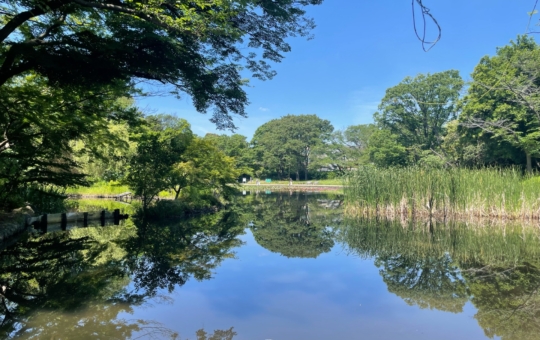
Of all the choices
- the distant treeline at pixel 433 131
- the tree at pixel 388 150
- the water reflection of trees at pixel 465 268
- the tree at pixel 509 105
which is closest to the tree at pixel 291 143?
the distant treeline at pixel 433 131

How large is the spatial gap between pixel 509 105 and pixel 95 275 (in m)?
19.5

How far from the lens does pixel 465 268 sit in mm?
6266

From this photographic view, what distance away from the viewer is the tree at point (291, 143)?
157 feet

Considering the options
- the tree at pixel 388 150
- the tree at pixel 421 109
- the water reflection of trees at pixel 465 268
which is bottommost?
the water reflection of trees at pixel 465 268

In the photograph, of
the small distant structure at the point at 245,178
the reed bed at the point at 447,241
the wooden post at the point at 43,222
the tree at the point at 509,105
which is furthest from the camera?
the small distant structure at the point at 245,178

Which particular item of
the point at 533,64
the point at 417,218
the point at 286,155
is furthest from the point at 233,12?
the point at 286,155

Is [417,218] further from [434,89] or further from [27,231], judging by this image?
[434,89]

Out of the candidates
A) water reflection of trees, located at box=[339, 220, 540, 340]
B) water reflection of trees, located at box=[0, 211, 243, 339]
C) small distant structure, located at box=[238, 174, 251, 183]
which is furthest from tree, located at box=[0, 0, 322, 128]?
small distant structure, located at box=[238, 174, 251, 183]

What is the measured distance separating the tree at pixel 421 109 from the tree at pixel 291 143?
1484 centimetres

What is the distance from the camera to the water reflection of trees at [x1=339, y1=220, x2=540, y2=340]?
4258mm

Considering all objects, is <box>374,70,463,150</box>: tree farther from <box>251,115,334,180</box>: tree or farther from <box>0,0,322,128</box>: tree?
<box>0,0,322,128</box>: tree

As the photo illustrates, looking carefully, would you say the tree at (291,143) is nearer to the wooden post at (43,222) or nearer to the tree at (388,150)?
the tree at (388,150)

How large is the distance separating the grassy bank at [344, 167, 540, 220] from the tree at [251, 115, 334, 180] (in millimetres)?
34274

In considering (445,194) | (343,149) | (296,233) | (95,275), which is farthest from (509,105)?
(343,149)
